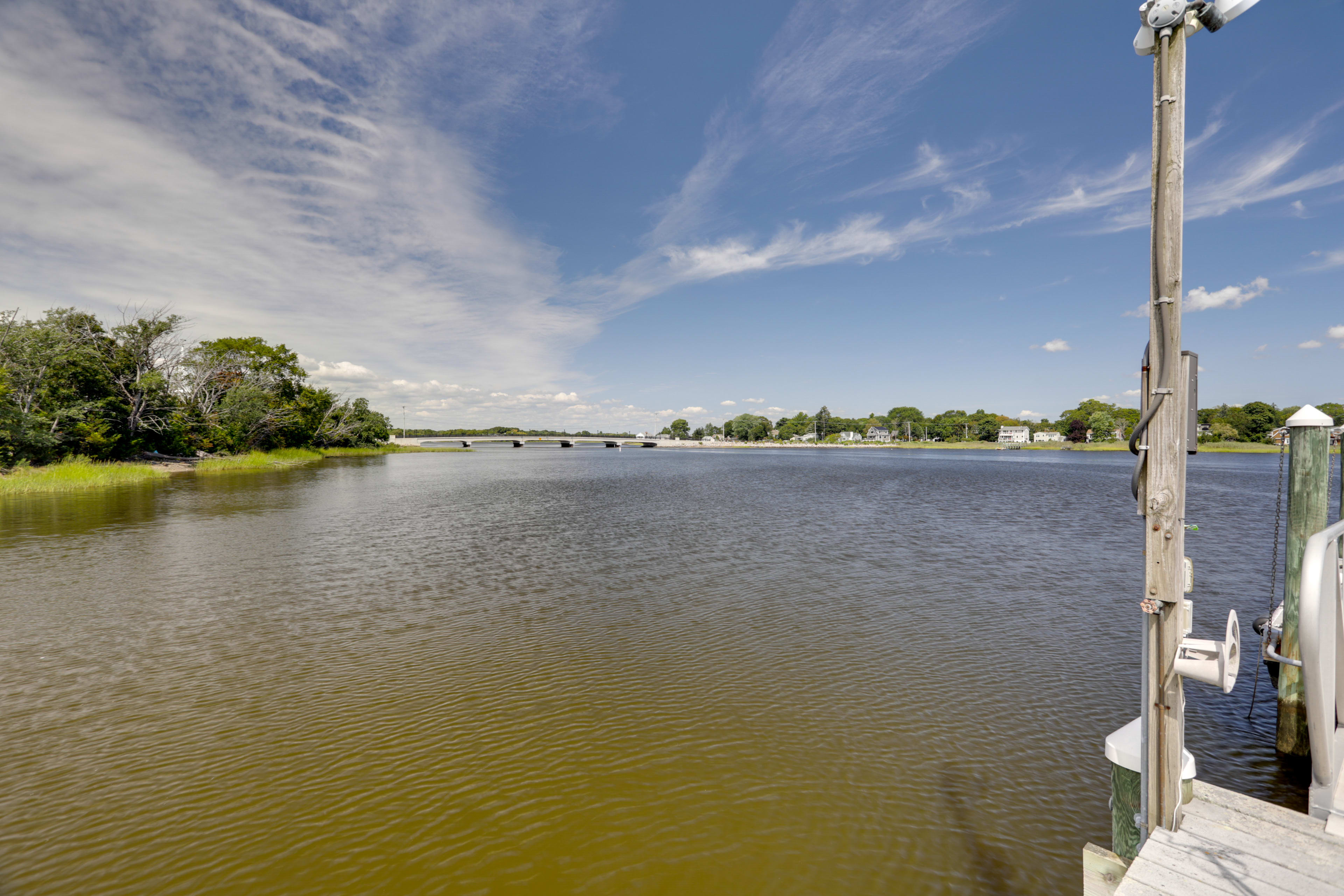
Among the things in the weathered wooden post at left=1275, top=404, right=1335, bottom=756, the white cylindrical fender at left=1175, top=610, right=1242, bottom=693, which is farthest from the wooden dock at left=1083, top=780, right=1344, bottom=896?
the weathered wooden post at left=1275, top=404, right=1335, bottom=756

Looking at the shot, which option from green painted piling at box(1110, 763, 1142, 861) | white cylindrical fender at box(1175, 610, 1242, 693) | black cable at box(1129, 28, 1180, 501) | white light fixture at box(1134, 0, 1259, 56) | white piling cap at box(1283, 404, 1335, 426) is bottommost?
green painted piling at box(1110, 763, 1142, 861)

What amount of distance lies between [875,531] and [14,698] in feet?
83.1

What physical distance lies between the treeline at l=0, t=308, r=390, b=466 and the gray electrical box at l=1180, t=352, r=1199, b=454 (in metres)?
55.2

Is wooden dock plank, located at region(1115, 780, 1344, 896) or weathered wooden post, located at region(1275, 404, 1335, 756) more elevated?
weathered wooden post, located at region(1275, 404, 1335, 756)

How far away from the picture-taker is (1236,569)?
1725 cm

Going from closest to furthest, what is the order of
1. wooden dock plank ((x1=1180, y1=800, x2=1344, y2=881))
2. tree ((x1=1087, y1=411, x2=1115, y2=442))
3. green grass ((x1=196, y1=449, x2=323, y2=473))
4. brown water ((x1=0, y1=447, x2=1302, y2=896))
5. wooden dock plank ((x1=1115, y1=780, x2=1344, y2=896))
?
wooden dock plank ((x1=1115, y1=780, x2=1344, y2=896)), wooden dock plank ((x1=1180, y1=800, x2=1344, y2=881)), brown water ((x1=0, y1=447, x2=1302, y2=896)), green grass ((x1=196, y1=449, x2=323, y2=473)), tree ((x1=1087, y1=411, x2=1115, y2=442))

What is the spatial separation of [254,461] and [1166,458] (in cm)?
8439

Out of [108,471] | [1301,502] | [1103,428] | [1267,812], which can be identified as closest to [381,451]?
[108,471]

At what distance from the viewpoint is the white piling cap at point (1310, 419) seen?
6.56m

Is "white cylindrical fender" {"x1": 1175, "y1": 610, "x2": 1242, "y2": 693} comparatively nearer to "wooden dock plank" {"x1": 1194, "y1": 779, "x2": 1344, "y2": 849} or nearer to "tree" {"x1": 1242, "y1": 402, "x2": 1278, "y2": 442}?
"wooden dock plank" {"x1": 1194, "y1": 779, "x2": 1344, "y2": 849}

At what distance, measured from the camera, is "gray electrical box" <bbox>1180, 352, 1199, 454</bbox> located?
4.12m

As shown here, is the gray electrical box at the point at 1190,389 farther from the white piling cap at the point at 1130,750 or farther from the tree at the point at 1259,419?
the tree at the point at 1259,419

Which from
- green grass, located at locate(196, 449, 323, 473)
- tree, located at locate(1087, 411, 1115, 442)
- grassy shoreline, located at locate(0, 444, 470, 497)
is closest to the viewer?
grassy shoreline, located at locate(0, 444, 470, 497)

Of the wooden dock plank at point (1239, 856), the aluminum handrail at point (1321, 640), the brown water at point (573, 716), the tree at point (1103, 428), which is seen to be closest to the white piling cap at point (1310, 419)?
the aluminum handrail at point (1321, 640)
